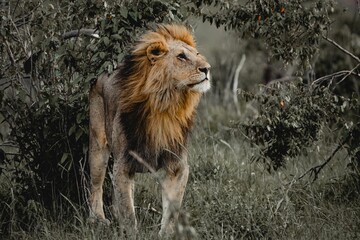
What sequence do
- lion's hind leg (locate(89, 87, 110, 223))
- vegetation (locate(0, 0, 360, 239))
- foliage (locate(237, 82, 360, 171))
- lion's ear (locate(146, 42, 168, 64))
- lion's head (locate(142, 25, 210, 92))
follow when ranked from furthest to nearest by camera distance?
1. lion's hind leg (locate(89, 87, 110, 223))
2. foliage (locate(237, 82, 360, 171))
3. vegetation (locate(0, 0, 360, 239))
4. lion's ear (locate(146, 42, 168, 64))
5. lion's head (locate(142, 25, 210, 92))

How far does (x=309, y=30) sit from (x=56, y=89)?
7.12 feet

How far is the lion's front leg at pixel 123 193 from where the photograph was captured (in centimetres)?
546

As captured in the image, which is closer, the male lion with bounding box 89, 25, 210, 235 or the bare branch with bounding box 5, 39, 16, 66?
the male lion with bounding box 89, 25, 210, 235

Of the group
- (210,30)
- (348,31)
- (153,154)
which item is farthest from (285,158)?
(210,30)

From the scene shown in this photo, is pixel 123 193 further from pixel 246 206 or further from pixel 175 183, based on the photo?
pixel 246 206

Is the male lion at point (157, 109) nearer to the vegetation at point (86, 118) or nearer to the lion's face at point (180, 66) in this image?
the lion's face at point (180, 66)

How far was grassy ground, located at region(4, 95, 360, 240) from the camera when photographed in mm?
5367

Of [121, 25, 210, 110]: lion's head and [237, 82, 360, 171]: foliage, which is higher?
[121, 25, 210, 110]: lion's head

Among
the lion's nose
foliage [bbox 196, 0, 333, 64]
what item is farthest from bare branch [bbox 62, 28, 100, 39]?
the lion's nose

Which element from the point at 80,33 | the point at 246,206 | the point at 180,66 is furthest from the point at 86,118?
the point at 246,206

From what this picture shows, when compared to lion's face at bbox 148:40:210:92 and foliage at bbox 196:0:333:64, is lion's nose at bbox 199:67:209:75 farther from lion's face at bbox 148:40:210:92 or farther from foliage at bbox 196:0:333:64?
foliage at bbox 196:0:333:64

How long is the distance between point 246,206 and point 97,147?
1382 millimetres

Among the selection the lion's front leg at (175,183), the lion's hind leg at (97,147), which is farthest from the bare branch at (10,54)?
the lion's front leg at (175,183)

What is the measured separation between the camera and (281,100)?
5992 mm
